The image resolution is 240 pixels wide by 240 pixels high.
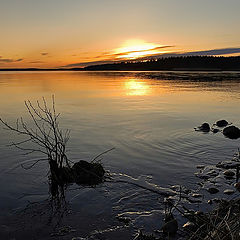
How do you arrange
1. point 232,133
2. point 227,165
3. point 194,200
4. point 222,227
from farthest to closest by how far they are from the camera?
point 232,133, point 227,165, point 194,200, point 222,227

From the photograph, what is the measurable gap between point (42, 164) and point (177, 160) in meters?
6.88

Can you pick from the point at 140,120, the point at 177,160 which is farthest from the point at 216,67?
the point at 177,160

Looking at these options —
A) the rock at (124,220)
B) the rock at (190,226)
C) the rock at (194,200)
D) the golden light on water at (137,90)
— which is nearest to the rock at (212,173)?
the rock at (194,200)

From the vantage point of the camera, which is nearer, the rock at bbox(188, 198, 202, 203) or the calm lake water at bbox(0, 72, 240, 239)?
the calm lake water at bbox(0, 72, 240, 239)

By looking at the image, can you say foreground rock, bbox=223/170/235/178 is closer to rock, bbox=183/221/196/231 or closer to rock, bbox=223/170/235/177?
rock, bbox=223/170/235/177

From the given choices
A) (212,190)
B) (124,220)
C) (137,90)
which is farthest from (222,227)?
(137,90)

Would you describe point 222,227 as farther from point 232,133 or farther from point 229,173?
point 232,133

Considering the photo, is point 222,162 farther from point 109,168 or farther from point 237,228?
point 237,228

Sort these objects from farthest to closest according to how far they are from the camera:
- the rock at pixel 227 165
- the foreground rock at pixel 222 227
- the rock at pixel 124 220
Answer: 1. the rock at pixel 227 165
2. the rock at pixel 124 220
3. the foreground rock at pixel 222 227

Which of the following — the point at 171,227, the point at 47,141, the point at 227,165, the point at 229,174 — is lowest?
the point at 227,165

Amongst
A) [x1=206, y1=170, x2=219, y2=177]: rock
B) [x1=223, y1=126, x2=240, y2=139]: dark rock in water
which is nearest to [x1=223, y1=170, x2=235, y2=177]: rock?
[x1=206, y1=170, x2=219, y2=177]: rock

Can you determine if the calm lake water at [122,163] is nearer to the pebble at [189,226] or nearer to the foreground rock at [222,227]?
the pebble at [189,226]

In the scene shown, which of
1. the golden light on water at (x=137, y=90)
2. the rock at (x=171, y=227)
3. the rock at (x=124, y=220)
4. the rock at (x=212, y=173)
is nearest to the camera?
the rock at (x=171, y=227)

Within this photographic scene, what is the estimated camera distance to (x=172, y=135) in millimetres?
19516
